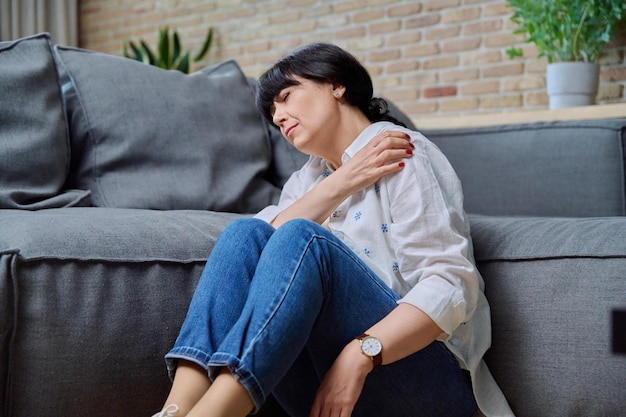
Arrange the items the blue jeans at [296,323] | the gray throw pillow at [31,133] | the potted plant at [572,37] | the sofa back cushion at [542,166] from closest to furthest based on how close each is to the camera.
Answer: the blue jeans at [296,323]
the gray throw pillow at [31,133]
the sofa back cushion at [542,166]
the potted plant at [572,37]

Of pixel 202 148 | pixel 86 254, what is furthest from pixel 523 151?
pixel 86 254

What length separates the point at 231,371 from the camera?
42.9 inches

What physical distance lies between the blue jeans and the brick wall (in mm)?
2472

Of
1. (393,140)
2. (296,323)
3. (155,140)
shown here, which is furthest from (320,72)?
(155,140)

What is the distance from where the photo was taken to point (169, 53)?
4926mm

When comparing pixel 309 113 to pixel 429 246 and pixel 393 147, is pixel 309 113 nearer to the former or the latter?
pixel 393 147

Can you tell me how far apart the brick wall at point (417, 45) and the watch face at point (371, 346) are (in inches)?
101

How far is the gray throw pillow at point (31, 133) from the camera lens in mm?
1786

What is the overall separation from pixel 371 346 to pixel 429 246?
7.8 inches

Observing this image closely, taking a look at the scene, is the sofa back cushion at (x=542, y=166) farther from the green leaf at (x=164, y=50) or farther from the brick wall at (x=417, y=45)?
the green leaf at (x=164, y=50)

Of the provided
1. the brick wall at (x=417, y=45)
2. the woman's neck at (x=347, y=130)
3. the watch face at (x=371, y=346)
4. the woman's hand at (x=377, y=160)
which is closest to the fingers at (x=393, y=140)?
the woman's hand at (x=377, y=160)

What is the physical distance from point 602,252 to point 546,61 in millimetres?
2411

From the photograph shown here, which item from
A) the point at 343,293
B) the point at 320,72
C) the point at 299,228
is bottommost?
the point at 343,293

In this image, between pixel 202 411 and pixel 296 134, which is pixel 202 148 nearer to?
pixel 296 134
